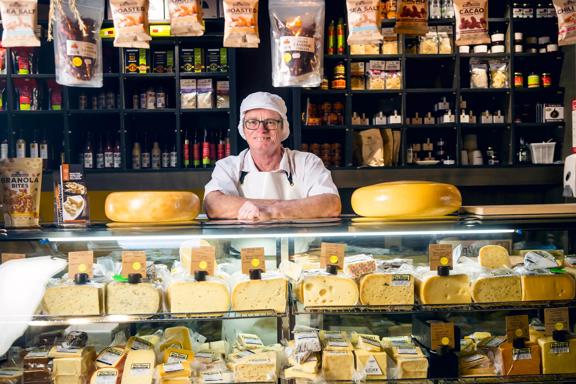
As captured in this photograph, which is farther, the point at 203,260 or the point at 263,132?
the point at 263,132

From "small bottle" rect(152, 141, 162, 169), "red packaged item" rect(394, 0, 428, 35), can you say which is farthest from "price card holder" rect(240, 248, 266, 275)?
"small bottle" rect(152, 141, 162, 169)

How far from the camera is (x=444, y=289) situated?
6.65 ft

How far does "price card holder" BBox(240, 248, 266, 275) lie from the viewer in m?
2.01

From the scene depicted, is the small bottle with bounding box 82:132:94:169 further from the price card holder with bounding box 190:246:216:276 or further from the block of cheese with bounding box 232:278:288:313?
the block of cheese with bounding box 232:278:288:313

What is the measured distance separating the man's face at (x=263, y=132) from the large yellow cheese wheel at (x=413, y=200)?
129 cm

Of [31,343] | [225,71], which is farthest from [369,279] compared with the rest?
[225,71]

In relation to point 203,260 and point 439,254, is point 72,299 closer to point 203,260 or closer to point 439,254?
point 203,260

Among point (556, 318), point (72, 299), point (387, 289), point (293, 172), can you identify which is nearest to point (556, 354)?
point (556, 318)

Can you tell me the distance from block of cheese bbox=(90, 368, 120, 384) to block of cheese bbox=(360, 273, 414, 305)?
0.92 m

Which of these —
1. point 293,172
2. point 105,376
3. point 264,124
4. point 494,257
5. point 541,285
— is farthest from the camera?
point 293,172

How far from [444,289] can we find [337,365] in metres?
0.48

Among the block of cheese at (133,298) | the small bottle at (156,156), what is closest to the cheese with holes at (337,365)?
the block of cheese at (133,298)

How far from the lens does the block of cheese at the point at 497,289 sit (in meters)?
2.03

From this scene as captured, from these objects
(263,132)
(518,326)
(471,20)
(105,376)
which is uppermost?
(471,20)
